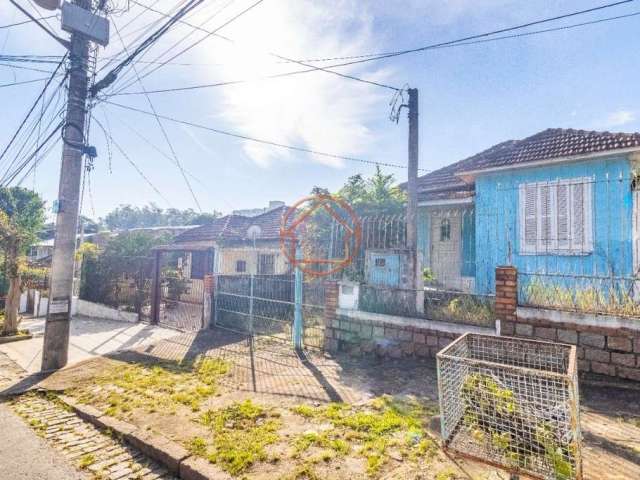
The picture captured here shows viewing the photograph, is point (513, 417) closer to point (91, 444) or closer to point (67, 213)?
point (91, 444)

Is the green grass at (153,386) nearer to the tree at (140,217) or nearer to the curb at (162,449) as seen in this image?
the curb at (162,449)

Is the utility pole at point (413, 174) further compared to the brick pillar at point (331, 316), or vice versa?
the utility pole at point (413, 174)

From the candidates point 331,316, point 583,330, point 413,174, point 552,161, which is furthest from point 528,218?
point 331,316

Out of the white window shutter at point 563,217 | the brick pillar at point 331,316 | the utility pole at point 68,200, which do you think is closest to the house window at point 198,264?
the utility pole at point 68,200

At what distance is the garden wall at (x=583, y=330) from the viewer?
429cm

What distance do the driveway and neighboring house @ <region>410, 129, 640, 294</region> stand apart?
8.61 m

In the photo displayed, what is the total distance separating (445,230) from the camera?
1138 centimetres

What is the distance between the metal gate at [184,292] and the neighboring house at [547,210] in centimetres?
740

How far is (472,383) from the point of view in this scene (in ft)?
7.98

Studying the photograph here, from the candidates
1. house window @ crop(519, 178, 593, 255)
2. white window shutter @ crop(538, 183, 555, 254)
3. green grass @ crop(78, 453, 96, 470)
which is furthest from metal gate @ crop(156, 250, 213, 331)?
white window shutter @ crop(538, 183, 555, 254)

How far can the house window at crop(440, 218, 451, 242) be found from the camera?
1127 cm

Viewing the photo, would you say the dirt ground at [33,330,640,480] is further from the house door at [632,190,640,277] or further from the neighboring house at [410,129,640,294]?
the house door at [632,190,640,277]

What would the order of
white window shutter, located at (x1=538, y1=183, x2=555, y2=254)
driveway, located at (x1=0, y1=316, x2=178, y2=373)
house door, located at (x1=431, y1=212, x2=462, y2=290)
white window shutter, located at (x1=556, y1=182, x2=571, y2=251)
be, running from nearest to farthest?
driveway, located at (x1=0, y1=316, x2=178, y2=373) < white window shutter, located at (x1=556, y1=182, x2=571, y2=251) < white window shutter, located at (x1=538, y1=183, x2=555, y2=254) < house door, located at (x1=431, y1=212, x2=462, y2=290)

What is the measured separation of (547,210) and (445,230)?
3.23 meters
